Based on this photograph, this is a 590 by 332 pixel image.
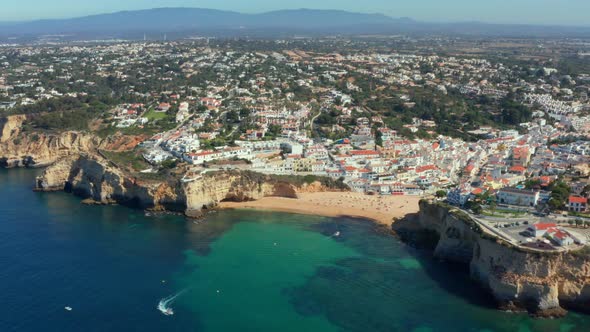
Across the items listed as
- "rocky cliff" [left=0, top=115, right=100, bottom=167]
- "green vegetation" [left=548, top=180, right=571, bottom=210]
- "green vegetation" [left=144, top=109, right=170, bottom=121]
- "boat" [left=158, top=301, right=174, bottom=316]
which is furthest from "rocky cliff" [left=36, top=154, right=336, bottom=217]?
"green vegetation" [left=548, top=180, right=571, bottom=210]

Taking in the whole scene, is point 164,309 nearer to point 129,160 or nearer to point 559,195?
point 129,160

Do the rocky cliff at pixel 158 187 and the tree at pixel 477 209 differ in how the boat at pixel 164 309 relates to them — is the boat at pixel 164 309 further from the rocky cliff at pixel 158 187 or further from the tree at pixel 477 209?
the tree at pixel 477 209

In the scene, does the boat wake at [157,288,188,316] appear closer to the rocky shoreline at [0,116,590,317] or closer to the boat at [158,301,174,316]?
the boat at [158,301,174,316]

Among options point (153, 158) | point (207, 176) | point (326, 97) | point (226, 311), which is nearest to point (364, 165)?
point (207, 176)

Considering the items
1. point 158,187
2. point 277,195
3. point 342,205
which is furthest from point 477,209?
point 158,187

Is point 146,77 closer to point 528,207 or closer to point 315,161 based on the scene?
point 315,161
